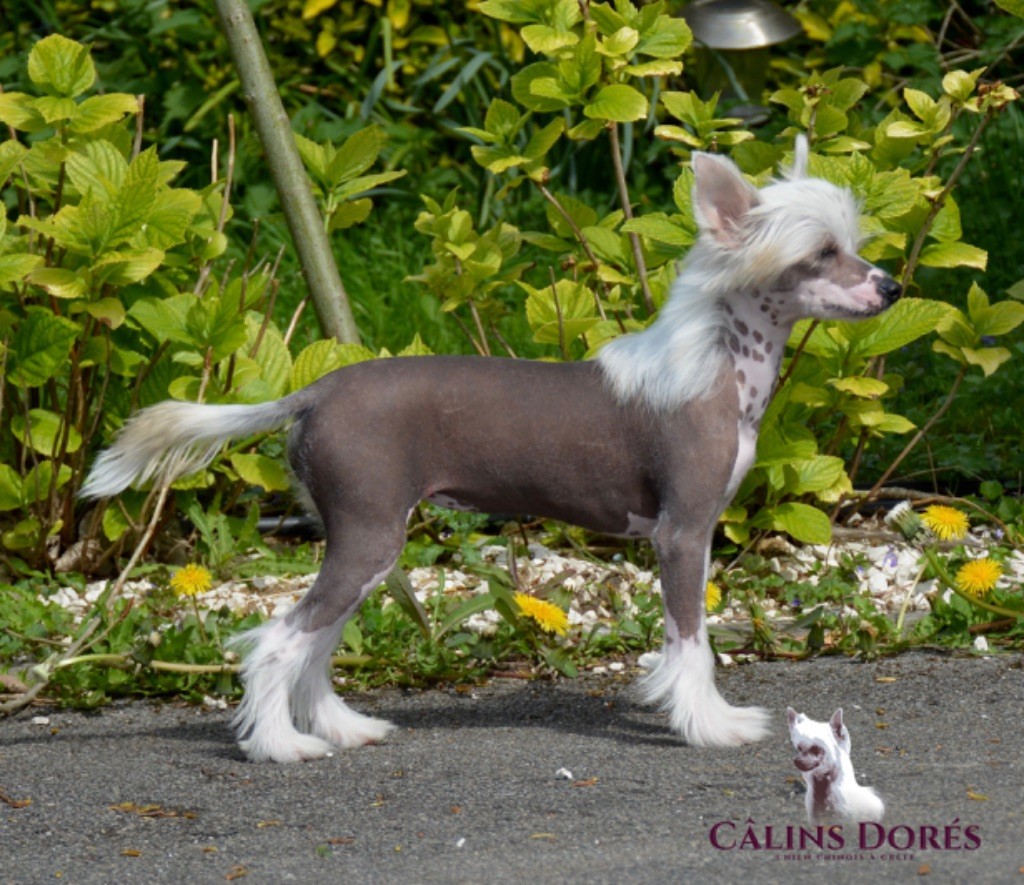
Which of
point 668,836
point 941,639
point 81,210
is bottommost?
point 941,639

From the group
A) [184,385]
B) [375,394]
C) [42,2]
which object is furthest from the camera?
[42,2]

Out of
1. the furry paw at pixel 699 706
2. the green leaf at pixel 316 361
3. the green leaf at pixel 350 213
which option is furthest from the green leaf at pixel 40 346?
the furry paw at pixel 699 706

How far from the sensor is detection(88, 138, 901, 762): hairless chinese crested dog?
3.79 metres

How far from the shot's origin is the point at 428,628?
446 cm

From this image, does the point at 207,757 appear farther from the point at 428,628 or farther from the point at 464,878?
the point at 464,878

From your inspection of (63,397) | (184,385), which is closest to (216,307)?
(184,385)

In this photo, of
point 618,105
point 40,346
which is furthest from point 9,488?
point 618,105

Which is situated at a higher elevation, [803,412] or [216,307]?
[216,307]

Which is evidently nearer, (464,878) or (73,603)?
(464,878)

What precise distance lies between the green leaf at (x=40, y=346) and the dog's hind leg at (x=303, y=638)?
124 centimetres

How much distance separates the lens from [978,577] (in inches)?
177

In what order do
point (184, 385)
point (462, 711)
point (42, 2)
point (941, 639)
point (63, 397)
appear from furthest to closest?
point (42, 2)
point (63, 397)
point (184, 385)
point (941, 639)
point (462, 711)

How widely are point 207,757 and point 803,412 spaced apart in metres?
2.15

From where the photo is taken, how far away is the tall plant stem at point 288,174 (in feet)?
17.6
